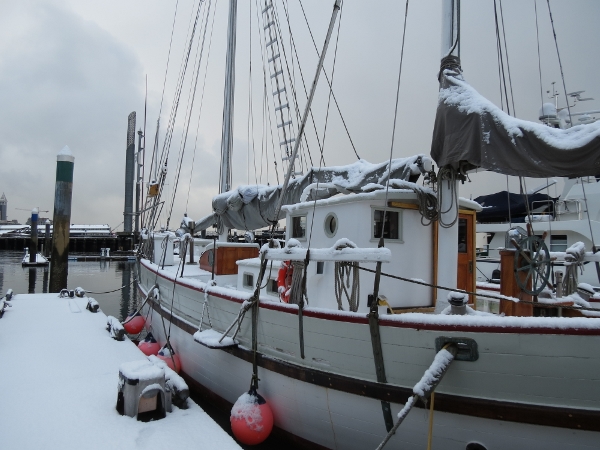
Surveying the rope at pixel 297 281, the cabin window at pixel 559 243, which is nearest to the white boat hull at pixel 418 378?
the rope at pixel 297 281

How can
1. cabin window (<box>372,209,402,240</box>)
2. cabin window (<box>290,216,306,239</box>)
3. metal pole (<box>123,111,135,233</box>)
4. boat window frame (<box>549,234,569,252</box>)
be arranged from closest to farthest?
cabin window (<box>372,209,402,240</box>) < cabin window (<box>290,216,306,239</box>) < boat window frame (<box>549,234,569,252</box>) < metal pole (<box>123,111,135,233</box>)

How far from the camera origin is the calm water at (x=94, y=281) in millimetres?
18516

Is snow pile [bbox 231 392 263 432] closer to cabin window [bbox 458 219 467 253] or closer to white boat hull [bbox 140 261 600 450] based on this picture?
white boat hull [bbox 140 261 600 450]

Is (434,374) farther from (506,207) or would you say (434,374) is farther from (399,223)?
(506,207)

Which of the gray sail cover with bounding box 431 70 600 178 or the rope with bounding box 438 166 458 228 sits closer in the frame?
the gray sail cover with bounding box 431 70 600 178

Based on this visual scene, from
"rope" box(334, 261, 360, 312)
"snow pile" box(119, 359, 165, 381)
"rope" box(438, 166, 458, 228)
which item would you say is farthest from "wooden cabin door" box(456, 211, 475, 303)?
"snow pile" box(119, 359, 165, 381)

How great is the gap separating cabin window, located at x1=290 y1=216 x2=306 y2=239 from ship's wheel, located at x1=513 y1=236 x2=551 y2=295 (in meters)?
3.24

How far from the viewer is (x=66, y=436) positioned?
3.84m

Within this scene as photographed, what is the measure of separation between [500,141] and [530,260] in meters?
1.47

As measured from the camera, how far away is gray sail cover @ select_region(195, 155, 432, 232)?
21.0 ft

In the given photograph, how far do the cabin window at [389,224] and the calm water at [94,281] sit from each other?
460 inches

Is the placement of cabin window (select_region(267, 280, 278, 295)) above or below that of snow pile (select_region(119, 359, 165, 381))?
above

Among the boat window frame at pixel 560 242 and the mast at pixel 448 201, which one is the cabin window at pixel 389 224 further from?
the boat window frame at pixel 560 242

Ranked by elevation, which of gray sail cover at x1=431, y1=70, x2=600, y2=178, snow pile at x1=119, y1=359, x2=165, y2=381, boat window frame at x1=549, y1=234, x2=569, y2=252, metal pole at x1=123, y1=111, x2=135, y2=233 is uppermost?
metal pole at x1=123, y1=111, x2=135, y2=233
